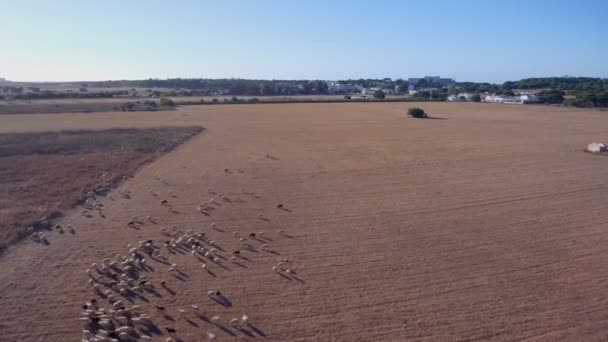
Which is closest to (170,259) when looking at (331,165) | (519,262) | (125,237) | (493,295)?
(125,237)

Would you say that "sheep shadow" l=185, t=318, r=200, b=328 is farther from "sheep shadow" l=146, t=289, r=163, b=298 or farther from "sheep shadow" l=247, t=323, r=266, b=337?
"sheep shadow" l=146, t=289, r=163, b=298

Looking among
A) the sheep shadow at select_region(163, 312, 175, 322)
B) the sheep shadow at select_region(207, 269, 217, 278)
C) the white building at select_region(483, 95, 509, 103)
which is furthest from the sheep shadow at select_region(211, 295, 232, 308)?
the white building at select_region(483, 95, 509, 103)

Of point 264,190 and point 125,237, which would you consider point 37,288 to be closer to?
point 125,237

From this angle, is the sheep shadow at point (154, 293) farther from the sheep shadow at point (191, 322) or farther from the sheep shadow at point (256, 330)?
the sheep shadow at point (256, 330)

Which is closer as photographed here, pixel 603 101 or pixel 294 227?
pixel 294 227

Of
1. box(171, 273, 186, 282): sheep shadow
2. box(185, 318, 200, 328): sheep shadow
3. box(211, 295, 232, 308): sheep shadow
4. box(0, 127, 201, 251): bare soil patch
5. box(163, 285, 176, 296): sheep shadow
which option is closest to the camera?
box(185, 318, 200, 328): sheep shadow

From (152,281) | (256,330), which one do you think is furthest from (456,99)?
(256,330)
